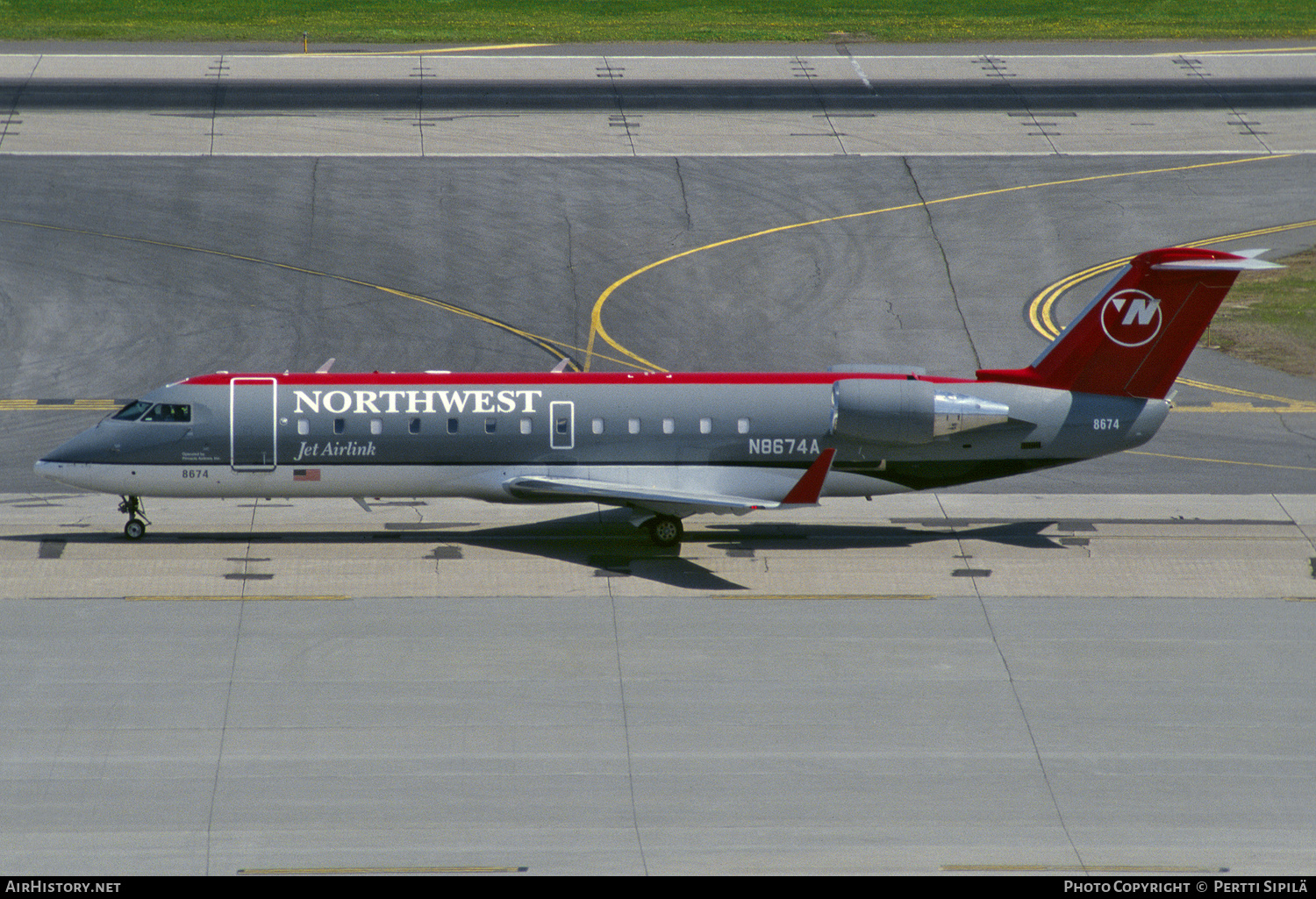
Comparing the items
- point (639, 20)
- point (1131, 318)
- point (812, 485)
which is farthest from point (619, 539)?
point (639, 20)

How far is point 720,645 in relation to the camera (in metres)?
28.8

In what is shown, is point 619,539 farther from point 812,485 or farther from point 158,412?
point 158,412

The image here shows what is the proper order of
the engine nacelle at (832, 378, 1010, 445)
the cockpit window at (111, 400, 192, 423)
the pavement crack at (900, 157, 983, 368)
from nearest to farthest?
the engine nacelle at (832, 378, 1010, 445) < the cockpit window at (111, 400, 192, 423) < the pavement crack at (900, 157, 983, 368)

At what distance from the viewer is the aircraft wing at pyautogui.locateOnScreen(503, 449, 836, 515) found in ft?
103

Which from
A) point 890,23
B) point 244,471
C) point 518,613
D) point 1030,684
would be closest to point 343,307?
point 244,471

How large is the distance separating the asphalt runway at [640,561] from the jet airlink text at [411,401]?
3.21m

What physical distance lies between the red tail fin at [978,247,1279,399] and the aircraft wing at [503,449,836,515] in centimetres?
589

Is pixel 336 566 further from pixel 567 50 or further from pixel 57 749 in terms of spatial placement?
pixel 567 50

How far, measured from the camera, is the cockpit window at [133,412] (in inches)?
1296

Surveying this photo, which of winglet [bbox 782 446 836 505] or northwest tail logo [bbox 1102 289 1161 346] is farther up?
northwest tail logo [bbox 1102 289 1161 346]

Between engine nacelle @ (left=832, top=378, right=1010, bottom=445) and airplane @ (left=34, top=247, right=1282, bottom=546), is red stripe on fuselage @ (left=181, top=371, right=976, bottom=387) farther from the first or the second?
engine nacelle @ (left=832, top=378, right=1010, bottom=445)

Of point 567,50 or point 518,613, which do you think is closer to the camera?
point 518,613
